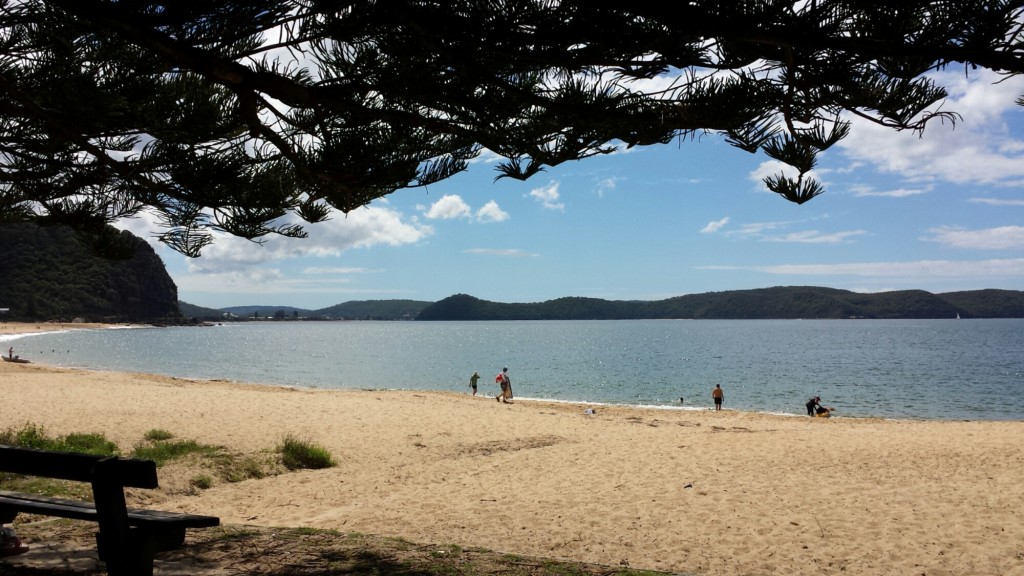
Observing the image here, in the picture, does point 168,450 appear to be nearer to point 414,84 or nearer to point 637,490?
point 637,490

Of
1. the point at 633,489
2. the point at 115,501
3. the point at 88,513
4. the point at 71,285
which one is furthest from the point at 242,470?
the point at 71,285

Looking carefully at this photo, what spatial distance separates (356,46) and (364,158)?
804mm

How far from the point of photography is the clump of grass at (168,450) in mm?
8828

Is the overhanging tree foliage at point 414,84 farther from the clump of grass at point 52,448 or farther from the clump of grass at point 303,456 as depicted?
the clump of grass at point 303,456

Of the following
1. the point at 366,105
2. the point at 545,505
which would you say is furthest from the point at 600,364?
the point at 366,105

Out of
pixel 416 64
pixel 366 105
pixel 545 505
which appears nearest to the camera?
pixel 416 64

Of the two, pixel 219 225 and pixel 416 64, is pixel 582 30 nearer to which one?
pixel 416 64

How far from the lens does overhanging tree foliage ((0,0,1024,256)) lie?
115 inches

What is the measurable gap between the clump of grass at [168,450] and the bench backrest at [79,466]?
5463mm

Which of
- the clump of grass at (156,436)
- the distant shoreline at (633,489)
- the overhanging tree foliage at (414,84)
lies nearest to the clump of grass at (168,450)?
the clump of grass at (156,436)

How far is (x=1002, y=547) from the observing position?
6.06 meters

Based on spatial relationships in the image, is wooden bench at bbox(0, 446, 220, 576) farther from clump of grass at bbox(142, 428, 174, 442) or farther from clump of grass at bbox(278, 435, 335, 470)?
clump of grass at bbox(142, 428, 174, 442)

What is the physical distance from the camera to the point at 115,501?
128 inches

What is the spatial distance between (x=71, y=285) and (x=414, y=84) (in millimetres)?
139525
